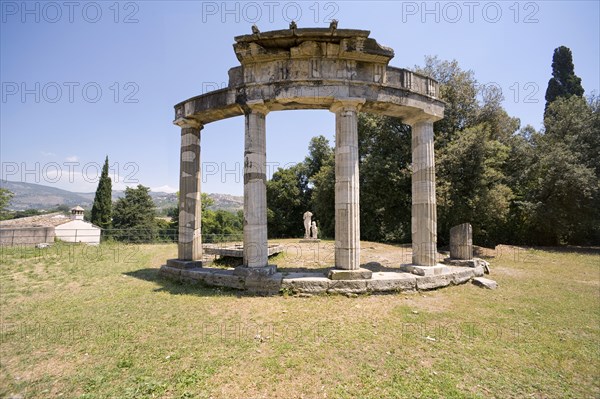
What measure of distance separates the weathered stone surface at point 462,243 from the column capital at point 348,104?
7.31 meters

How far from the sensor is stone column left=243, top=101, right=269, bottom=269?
29.5 feet

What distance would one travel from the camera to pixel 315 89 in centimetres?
882

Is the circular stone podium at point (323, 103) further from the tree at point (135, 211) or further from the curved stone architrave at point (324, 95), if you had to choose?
the tree at point (135, 211)

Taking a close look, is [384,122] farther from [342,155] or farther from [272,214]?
[272,214]

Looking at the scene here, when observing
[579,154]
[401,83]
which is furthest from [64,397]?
[579,154]

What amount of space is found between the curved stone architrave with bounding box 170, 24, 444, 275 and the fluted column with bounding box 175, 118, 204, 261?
68.0 inches

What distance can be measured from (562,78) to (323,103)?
121ft

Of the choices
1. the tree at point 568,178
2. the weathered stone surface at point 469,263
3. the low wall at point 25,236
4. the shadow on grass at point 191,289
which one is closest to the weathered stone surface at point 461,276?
the weathered stone surface at point 469,263

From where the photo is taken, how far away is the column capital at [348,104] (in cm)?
888

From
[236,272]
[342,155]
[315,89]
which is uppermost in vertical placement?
[315,89]

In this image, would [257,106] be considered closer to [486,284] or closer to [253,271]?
[253,271]

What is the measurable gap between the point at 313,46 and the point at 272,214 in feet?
93.9

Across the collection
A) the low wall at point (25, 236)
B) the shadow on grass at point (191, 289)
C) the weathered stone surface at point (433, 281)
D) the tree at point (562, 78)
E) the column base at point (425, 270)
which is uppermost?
the tree at point (562, 78)

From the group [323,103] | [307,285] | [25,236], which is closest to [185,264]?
[307,285]
